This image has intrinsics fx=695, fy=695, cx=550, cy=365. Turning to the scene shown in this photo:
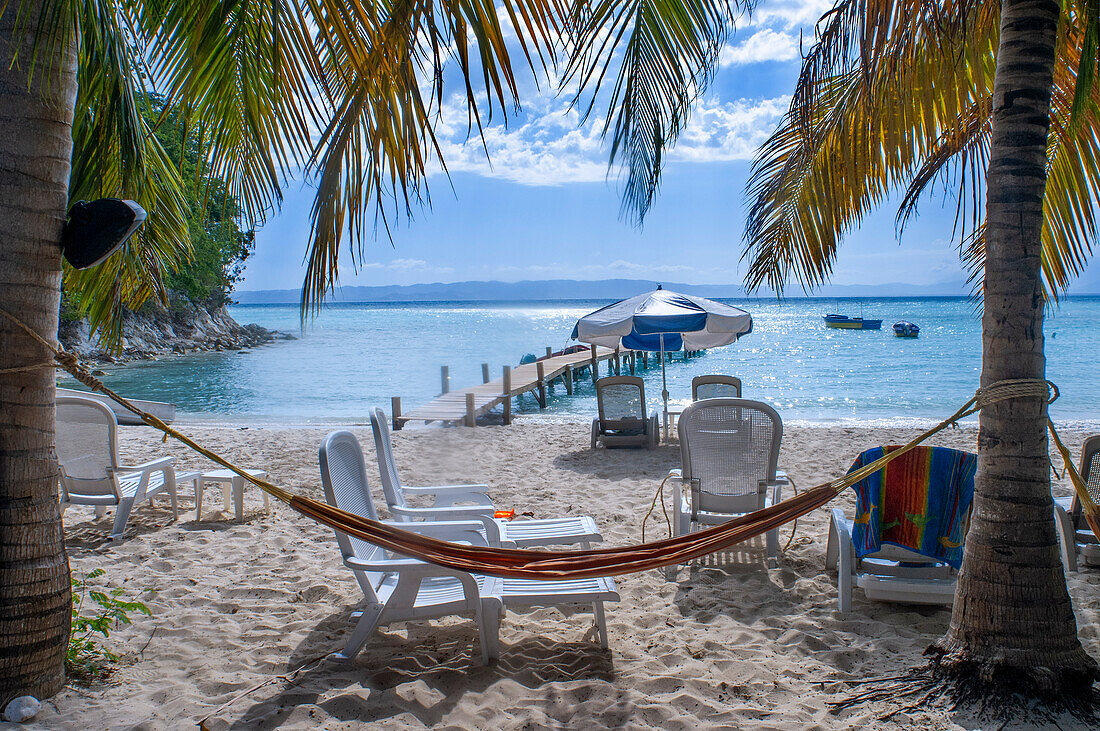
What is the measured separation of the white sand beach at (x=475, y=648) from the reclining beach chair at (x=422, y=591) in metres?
0.19

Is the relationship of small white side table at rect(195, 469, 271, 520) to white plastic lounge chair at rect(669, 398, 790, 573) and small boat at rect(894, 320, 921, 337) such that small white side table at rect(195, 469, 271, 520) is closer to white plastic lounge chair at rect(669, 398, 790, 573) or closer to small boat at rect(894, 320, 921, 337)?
white plastic lounge chair at rect(669, 398, 790, 573)

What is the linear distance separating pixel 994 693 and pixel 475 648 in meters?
2.09

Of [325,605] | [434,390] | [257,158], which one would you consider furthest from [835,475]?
[434,390]

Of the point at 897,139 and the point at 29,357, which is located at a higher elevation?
the point at 897,139

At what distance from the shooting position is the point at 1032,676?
244 cm

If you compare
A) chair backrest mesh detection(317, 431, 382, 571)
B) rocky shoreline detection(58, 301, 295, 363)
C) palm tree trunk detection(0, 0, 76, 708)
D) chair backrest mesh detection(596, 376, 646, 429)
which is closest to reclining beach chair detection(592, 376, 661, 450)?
chair backrest mesh detection(596, 376, 646, 429)

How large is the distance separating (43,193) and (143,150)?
1279mm

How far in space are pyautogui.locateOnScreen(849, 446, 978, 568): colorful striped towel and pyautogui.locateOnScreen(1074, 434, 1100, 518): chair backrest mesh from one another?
43.7 inches

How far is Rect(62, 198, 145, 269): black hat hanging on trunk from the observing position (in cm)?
261

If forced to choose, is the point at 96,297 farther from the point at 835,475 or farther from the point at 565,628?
the point at 835,475

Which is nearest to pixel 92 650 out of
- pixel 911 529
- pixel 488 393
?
pixel 911 529

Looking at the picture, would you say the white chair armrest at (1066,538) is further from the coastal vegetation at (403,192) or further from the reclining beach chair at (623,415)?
the reclining beach chair at (623,415)

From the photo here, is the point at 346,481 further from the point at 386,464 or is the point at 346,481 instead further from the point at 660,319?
the point at 660,319

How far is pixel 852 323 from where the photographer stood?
201 feet
